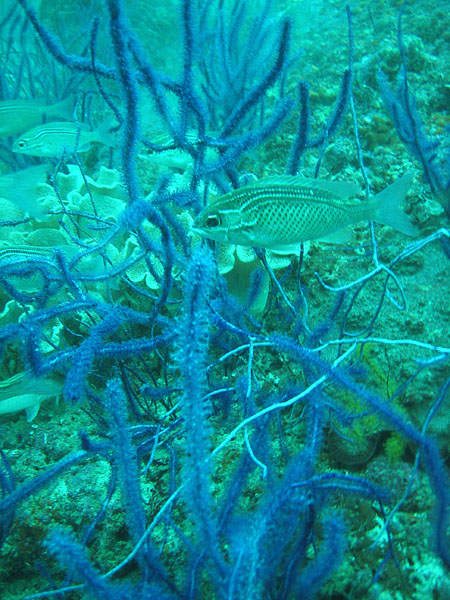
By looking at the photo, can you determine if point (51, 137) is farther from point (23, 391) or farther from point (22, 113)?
point (23, 391)

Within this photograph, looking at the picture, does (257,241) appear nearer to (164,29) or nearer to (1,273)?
(1,273)

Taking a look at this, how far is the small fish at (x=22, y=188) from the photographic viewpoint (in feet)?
11.6

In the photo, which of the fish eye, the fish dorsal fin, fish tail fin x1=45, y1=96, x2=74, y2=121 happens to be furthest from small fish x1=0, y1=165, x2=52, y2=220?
the fish dorsal fin

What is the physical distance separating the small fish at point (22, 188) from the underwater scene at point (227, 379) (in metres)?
0.02

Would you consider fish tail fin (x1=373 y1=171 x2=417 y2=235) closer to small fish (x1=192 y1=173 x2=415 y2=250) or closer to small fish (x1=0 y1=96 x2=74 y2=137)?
small fish (x1=192 y1=173 x2=415 y2=250)

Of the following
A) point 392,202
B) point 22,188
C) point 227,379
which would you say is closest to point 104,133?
point 22,188

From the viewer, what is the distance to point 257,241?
1.99 meters

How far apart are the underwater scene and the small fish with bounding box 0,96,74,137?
1.70 m

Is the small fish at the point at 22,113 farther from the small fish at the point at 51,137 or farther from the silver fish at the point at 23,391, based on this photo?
the silver fish at the point at 23,391

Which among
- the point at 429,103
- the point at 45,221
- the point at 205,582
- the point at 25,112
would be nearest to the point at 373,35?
the point at 429,103

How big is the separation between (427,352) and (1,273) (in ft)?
9.20

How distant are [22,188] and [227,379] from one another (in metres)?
2.80

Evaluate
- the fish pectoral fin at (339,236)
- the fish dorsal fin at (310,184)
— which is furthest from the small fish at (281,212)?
the fish pectoral fin at (339,236)

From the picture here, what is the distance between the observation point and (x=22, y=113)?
16.0 ft
